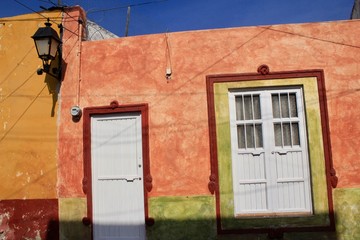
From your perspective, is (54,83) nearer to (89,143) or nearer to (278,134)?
(89,143)

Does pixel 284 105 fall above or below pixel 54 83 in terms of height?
below

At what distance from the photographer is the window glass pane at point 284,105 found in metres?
6.40

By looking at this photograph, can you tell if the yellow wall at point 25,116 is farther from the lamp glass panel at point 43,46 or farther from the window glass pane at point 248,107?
the window glass pane at point 248,107

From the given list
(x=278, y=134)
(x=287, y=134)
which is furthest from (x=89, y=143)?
(x=287, y=134)

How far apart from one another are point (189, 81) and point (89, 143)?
193 centimetres

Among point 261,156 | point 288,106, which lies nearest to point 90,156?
point 261,156

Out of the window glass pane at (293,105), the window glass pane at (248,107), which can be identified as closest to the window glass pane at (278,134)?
the window glass pane at (293,105)

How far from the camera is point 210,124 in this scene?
6.40m

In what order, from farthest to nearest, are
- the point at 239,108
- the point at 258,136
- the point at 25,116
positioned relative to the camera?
1. the point at 25,116
2. the point at 239,108
3. the point at 258,136

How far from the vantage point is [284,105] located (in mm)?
6426

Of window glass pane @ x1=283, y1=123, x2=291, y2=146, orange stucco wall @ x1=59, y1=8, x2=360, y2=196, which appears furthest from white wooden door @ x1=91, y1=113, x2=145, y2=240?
window glass pane @ x1=283, y1=123, x2=291, y2=146

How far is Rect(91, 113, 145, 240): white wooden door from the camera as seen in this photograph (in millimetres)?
6477

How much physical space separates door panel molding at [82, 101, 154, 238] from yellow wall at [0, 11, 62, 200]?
55cm

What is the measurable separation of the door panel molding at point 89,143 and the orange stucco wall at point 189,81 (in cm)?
9
